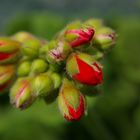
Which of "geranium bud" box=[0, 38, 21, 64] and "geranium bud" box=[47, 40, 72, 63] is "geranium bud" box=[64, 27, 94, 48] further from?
"geranium bud" box=[0, 38, 21, 64]

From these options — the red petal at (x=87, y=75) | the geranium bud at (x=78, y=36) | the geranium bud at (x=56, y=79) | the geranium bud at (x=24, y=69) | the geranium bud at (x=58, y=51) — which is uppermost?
the geranium bud at (x=78, y=36)

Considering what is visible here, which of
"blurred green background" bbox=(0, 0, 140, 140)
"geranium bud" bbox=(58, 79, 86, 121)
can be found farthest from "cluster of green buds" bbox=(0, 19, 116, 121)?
"blurred green background" bbox=(0, 0, 140, 140)

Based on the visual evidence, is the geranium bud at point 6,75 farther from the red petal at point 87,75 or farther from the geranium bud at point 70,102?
the red petal at point 87,75

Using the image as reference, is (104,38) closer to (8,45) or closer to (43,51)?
(43,51)

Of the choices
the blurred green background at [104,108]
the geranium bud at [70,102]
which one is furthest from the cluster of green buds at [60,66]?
the blurred green background at [104,108]

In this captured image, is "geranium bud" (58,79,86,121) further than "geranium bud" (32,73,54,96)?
No

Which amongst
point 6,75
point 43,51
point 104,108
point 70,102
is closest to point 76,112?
point 70,102

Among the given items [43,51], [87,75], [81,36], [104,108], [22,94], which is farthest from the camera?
[104,108]

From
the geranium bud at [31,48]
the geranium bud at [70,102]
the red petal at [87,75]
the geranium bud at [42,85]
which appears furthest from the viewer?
the geranium bud at [31,48]
